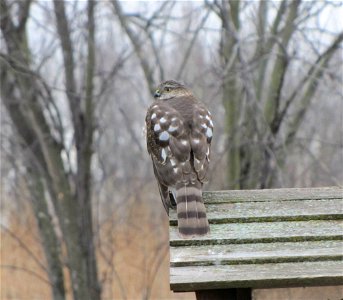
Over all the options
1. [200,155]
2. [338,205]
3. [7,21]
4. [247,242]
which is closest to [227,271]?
[247,242]

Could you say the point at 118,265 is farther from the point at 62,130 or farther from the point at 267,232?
the point at 267,232

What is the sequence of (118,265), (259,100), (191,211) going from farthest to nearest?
(118,265)
(259,100)
(191,211)

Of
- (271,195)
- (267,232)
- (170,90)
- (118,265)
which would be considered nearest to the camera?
(267,232)

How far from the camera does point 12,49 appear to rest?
18.7 ft

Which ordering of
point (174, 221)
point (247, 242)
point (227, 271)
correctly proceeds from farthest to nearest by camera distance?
point (174, 221)
point (247, 242)
point (227, 271)

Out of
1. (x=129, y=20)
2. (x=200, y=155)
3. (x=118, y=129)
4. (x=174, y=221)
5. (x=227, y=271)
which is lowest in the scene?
(x=227, y=271)

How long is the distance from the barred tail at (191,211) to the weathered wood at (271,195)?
0.08 metres

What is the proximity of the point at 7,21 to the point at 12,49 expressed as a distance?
27 centimetres

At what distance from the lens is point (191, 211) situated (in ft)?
10.3

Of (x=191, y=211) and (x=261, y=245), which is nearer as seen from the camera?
(x=261, y=245)

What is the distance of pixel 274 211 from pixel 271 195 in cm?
21

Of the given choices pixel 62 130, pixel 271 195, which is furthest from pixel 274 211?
pixel 62 130

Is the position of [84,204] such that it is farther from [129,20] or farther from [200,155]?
[200,155]

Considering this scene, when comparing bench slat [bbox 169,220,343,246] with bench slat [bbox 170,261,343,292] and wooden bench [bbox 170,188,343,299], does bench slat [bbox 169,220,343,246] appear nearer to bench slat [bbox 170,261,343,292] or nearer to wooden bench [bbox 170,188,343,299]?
wooden bench [bbox 170,188,343,299]
